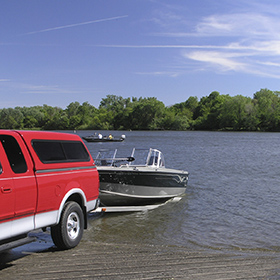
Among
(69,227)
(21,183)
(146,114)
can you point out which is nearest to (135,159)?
(69,227)

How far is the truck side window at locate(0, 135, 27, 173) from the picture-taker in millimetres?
6012

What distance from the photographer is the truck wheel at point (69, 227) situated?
7.08 meters

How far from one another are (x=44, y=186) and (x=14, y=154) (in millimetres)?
765

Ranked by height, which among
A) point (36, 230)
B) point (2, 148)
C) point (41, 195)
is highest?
point (2, 148)

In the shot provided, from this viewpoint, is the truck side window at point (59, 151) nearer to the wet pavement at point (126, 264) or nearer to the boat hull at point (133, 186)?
the wet pavement at point (126, 264)

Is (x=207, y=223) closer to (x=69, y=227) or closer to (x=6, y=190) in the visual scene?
(x=69, y=227)

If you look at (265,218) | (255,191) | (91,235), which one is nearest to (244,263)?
(91,235)

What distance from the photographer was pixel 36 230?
20.8 ft

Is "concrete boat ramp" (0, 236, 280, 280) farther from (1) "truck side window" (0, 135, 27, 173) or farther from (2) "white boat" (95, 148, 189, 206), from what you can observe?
(2) "white boat" (95, 148, 189, 206)

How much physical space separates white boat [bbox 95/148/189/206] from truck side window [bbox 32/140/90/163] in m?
4.82

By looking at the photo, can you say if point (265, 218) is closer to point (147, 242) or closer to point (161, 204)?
point (161, 204)

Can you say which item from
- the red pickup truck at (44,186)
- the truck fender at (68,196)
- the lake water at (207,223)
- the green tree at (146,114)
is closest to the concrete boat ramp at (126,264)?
the red pickup truck at (44,186)

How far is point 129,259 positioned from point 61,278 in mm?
1590

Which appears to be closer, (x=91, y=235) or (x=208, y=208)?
(x=91, y=235)
